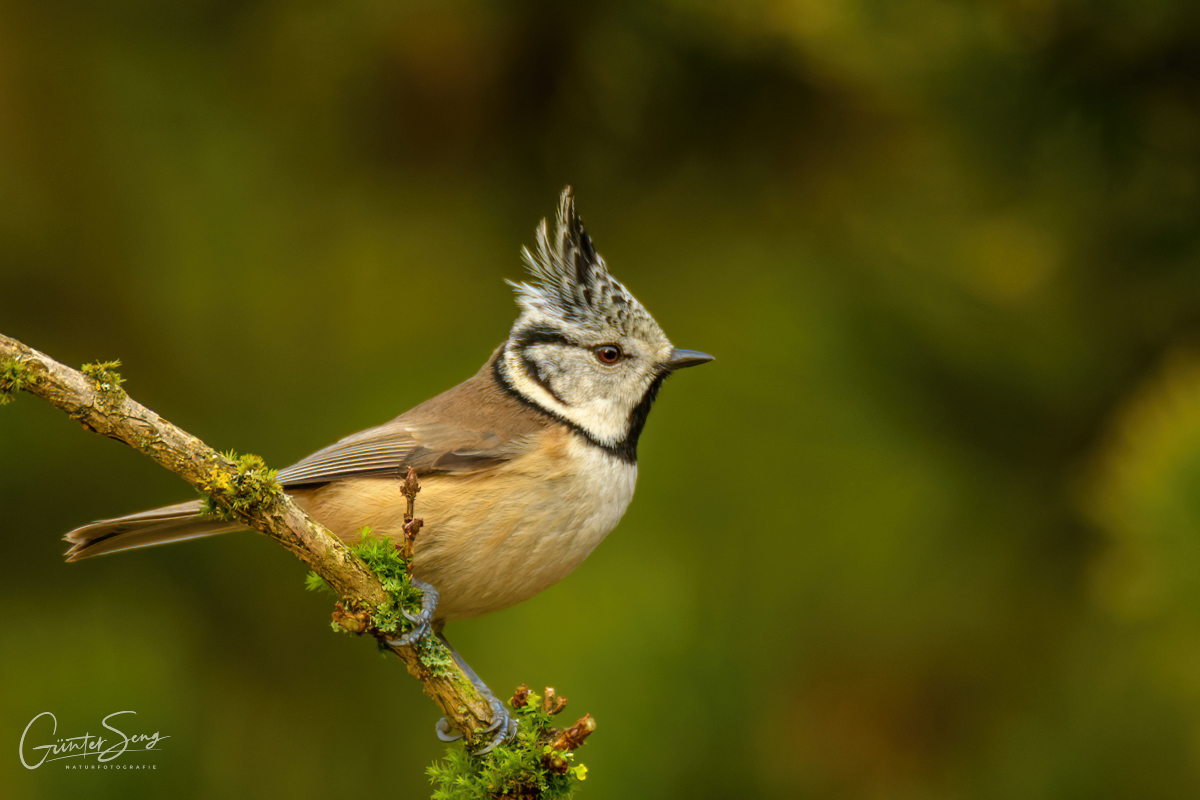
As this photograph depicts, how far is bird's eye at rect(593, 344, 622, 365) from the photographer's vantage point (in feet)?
9.17

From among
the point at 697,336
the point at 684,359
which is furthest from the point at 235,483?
the point at 697,336

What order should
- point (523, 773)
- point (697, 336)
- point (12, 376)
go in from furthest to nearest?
1. point (697, 336)
2. point (523, 773)
3. point (12, 376)

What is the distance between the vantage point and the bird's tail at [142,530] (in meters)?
2.15

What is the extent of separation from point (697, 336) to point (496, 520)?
1.46 meters

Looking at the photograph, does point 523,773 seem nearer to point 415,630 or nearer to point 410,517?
point 415,630

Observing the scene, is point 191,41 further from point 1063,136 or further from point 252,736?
point 1063,136

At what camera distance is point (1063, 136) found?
2520 mm

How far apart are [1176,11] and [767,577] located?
6.39 ft

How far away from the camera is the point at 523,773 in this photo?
70.6 inches

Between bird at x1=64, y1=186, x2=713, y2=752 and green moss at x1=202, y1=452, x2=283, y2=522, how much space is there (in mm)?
329

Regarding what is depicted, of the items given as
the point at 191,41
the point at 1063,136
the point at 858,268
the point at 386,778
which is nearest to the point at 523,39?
the point at 191,41

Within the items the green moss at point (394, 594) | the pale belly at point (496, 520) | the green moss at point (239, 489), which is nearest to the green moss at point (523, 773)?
the green moss at point (394, 594)

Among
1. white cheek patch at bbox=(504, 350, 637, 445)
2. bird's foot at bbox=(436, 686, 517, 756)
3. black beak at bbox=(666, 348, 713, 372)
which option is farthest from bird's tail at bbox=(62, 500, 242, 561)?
black beak at bbox=(666, 348, 713, 372)

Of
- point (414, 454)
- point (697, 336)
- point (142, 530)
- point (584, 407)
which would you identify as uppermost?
point (697, 336)
